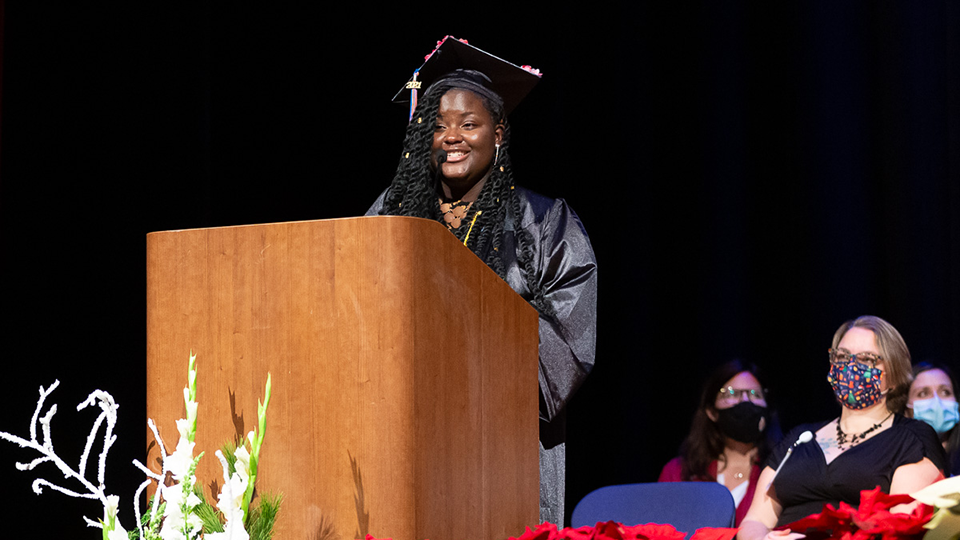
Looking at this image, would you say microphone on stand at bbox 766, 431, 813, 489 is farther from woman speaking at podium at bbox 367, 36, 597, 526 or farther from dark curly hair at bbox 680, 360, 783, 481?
woman speaking at podium at bbox 367, 36, 597, 526

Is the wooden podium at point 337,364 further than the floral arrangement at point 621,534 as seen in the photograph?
Yes

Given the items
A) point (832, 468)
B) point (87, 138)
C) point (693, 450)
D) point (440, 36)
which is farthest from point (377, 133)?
point (832, 468)

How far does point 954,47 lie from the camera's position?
3568mm

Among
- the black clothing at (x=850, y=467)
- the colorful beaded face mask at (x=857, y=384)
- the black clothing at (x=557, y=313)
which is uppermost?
the black clothing at (x=557, y=313)

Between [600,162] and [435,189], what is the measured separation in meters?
1.98

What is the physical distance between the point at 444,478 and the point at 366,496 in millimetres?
115

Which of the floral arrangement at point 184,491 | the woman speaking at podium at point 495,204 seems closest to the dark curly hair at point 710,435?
the woman speaking at podium at point 495,204

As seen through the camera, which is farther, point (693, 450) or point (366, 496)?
point (693, 450)

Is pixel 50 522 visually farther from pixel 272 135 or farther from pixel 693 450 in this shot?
pixel 693 450

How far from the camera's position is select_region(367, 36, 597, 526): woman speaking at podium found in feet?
6.33

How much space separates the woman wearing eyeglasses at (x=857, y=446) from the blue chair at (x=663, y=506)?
1.03 meters

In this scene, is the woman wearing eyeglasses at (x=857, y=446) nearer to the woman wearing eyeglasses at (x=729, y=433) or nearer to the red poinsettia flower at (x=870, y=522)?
the woman wearing eyeglasses at (x=729, y=433)

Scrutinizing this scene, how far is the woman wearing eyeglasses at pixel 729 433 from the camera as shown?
3.75 metres

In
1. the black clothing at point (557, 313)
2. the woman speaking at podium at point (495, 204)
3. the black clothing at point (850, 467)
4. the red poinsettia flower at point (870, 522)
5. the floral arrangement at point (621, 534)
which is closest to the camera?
the red poinsettia flower at point (870, 522)
